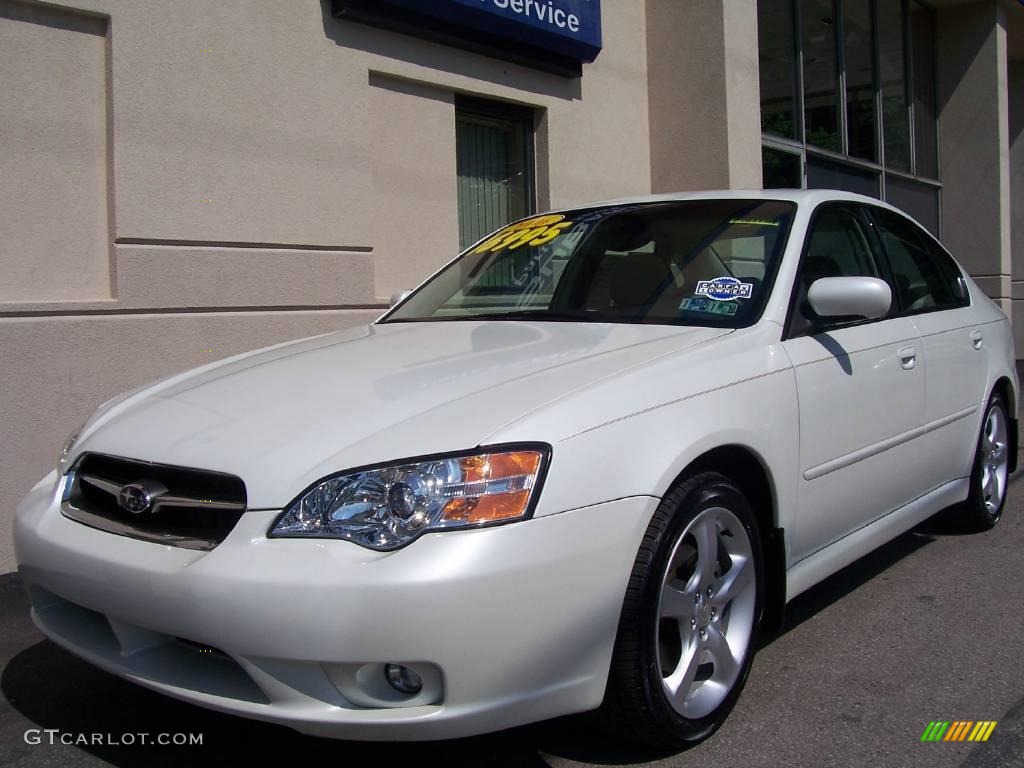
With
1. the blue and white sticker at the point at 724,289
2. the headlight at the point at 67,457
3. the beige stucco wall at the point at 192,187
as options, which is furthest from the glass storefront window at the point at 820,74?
the headlight at the point at 67,457

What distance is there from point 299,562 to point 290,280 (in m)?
4.19

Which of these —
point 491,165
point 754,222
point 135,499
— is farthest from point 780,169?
point 135,499

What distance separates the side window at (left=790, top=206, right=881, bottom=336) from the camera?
3.40m

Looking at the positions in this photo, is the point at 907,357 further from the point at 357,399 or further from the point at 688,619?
the point at 357,399

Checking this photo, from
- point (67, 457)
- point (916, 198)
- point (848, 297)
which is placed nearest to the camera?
point (67, 457)

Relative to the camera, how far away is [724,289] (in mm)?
3389

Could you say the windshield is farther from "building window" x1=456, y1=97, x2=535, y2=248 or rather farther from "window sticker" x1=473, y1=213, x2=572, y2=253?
"building window" x1=456, y1=97, x2=535, y2=248

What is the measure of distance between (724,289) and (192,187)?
137 inches

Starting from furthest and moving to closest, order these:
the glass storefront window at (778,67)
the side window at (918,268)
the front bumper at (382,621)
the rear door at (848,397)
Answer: the glass storefront window at (778,67), the side window at (918,268), the rear door at (848,397), the front bumper at (382,621)

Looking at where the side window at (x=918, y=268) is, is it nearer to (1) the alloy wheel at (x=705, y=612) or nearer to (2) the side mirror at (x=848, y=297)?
(2) the side mirror at (x=848, y=297)

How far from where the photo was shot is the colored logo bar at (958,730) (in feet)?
9.22

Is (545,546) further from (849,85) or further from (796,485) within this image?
(849,85)

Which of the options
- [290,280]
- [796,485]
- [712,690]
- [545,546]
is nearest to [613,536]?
[545,546]

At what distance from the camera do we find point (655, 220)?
3908mm
